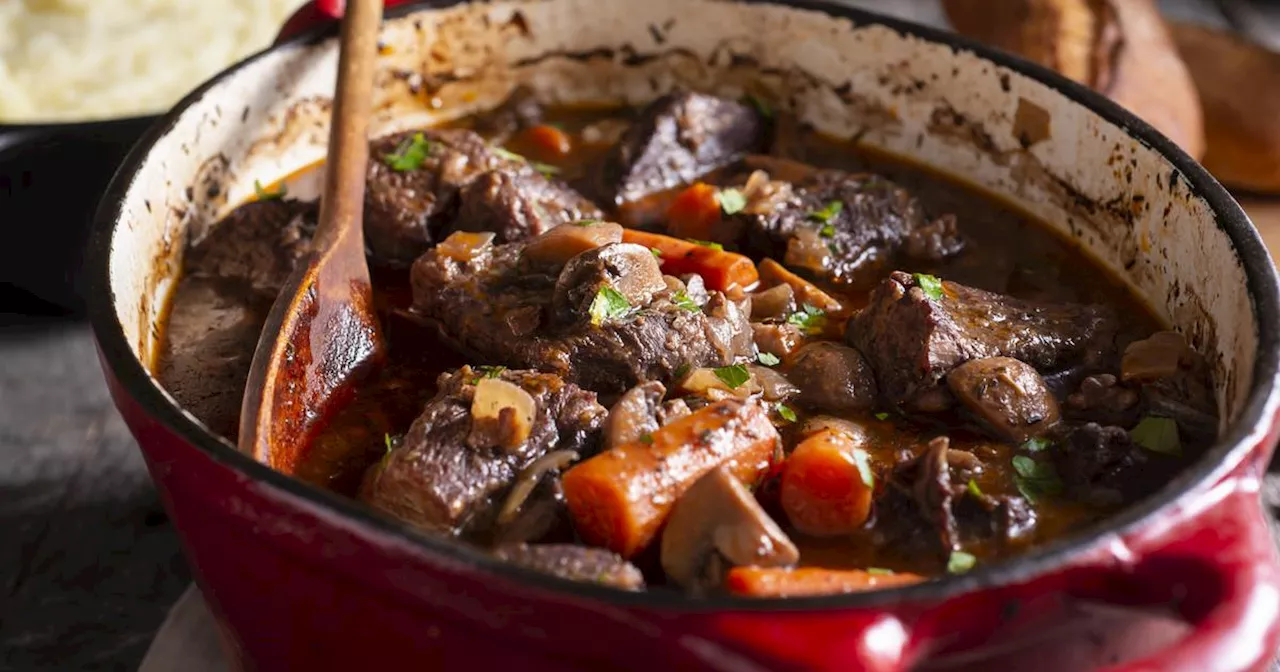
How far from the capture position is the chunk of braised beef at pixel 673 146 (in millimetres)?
3541

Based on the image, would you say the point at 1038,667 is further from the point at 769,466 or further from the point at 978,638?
the point at 769,466

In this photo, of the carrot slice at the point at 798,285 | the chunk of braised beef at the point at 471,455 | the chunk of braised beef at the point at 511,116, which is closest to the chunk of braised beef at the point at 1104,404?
the carrot slice at the point at 798,285

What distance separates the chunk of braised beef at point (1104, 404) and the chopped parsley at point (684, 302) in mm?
775

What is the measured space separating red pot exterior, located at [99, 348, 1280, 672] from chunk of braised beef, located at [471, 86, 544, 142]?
2089mm

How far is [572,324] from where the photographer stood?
108 inches

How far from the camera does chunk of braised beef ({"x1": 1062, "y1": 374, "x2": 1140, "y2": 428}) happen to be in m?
2.59

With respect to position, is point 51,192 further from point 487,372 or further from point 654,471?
point 654,471

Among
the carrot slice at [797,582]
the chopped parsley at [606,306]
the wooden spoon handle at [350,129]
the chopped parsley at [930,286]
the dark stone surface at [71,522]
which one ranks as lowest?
the dark stone surface at [71,522]

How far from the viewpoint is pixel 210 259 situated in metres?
3.18

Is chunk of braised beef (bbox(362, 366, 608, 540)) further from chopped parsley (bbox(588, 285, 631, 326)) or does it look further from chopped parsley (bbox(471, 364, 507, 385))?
chopped parsley (bbox(588, 285, 631, 326))

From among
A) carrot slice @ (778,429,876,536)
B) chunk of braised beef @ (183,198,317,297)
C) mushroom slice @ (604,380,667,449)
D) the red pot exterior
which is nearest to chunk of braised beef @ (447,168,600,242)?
chunk of braised beef @ (183,198,317,297)

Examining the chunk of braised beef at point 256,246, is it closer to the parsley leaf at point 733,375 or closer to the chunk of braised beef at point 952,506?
the parsley leaf at point 733,375

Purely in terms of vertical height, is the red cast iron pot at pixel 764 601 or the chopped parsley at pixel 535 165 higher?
the red cast iron pot at pixel 764 601

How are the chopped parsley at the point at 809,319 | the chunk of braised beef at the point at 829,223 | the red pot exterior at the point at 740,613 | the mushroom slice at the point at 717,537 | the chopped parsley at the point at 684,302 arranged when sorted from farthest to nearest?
the chunk of braised beef at the point at 829,223 < the chopped parsley at the point at 809,319 < the chopped parsley at the point at 684,302 < the mushroom slice at the point at 717,537 < the red pot exterior at the point at 740,613
